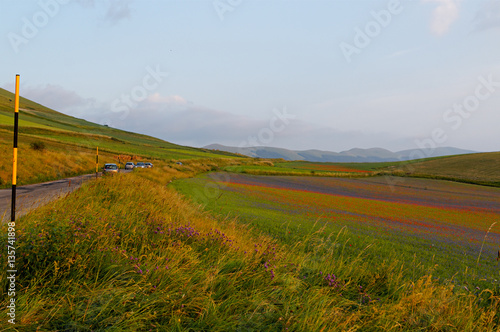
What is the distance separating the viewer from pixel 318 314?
13.5 ft

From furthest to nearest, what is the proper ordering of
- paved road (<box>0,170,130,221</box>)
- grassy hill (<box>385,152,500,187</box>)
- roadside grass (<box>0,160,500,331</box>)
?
grassy hill (<box>385,152,500,187</box>) < paved road (<box>0,170,130,221</box>) < roadside grass (<box>0,160,500,331</box>)

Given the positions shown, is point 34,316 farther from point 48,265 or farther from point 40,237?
point 40,237

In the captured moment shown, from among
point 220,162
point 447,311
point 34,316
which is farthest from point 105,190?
point 220,162

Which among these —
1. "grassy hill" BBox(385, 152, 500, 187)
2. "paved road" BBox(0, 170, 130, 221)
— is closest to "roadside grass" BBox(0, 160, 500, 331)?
"paved road" BBox(0, 170, 130, 221)

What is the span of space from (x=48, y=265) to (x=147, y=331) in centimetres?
189

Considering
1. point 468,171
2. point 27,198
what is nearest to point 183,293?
point 27,198

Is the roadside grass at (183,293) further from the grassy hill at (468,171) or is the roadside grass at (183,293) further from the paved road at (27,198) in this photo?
the grassy hill at (468,171)

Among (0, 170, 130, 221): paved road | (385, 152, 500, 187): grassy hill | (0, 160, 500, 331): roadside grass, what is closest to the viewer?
(0, 160, 500, 331): roadside grass

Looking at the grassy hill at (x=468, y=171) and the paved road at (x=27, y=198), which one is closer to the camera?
the paved road at (x=27, y=198)

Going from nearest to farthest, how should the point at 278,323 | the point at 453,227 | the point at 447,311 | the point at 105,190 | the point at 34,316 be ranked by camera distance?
the point at 34,316 < the point at 278,323 < the point at 447,311 < the point at 105,190 < the point at 453,227

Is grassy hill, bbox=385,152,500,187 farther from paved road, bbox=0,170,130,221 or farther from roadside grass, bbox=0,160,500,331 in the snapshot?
paved road, bbox=0,170,130,221

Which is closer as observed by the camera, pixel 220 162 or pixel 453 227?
pixel 453 227

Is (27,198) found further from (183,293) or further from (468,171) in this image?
(468,171)

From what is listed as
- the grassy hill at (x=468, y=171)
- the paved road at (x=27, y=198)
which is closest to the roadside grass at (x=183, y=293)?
the paved road at (x=27, y=198)
